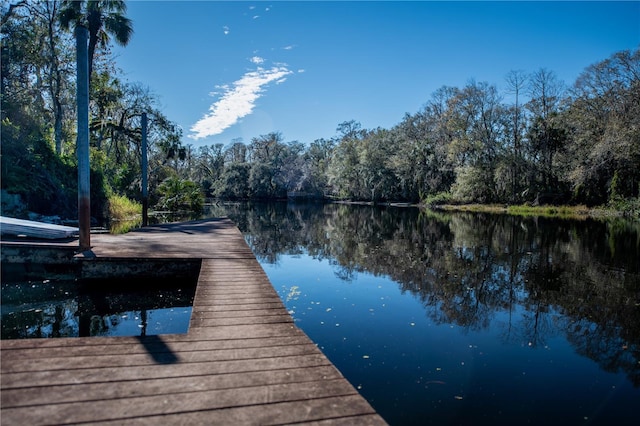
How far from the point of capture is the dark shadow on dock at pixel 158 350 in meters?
2.95

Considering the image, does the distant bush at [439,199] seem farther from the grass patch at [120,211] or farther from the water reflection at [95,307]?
the water reflection at [95,307]

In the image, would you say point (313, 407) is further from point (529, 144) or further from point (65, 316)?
point (529, 144)

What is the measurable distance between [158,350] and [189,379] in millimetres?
641

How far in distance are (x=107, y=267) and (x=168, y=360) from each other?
4.82 metres

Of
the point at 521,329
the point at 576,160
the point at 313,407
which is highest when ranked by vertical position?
the point at 576,160

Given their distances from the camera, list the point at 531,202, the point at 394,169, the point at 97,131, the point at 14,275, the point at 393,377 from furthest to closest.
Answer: the point at 394,169
the point at 531,202
the point at 97,131
the point at 14,275
the point at 393,377

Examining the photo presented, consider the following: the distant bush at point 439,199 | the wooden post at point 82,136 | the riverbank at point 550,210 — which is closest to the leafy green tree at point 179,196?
the wooden post at point 82,136

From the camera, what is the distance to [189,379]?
2.65 meters

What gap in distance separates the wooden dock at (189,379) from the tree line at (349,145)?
1335 centimetres

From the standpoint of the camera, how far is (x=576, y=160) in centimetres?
3062

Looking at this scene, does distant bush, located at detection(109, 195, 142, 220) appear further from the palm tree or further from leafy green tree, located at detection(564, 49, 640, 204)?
leafy green tree, located at detection(564, 49, 640, 204)

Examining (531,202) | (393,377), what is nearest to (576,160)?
(531,202)

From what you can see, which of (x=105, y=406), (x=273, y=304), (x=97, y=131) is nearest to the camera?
(x=105, y=406)

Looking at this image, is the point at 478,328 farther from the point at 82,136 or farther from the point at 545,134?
the point at 545,134
